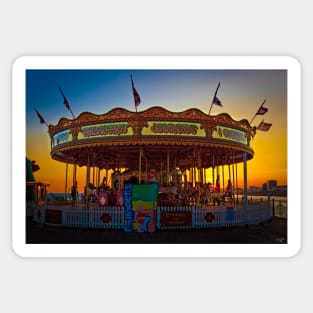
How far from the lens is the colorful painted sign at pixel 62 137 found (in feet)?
29.1

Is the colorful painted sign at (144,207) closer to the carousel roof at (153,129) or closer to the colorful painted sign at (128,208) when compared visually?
the colorful painted sign at (128,208)

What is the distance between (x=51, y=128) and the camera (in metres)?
9.24

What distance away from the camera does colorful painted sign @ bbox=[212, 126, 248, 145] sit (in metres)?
8.34

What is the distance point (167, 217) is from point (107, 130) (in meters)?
2.65

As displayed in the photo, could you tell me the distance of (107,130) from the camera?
808cm

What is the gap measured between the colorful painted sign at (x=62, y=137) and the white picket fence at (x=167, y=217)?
6.42 feet

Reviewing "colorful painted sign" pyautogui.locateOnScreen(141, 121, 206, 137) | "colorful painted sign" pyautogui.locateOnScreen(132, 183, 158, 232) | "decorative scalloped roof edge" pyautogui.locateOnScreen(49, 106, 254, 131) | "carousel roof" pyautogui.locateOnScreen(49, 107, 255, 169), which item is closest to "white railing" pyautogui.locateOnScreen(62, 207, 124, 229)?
"colorful painted sign" pyautogui.locateOnScreen(132, 183, 158, 232)

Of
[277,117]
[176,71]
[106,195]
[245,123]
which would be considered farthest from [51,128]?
[277,117]

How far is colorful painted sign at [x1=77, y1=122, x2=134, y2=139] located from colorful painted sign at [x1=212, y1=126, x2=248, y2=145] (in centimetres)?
224

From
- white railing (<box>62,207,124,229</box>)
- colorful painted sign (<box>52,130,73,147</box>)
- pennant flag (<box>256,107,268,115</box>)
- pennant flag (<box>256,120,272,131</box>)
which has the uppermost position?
pennant flag (<box>256,107,268,115</box>)

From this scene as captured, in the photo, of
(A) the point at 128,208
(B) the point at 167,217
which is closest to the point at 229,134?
(B) the point at 167,217

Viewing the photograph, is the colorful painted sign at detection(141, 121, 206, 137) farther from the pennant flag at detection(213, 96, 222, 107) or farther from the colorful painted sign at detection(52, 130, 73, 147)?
the colorful painted sign at detection(52, 130, 73, 147)

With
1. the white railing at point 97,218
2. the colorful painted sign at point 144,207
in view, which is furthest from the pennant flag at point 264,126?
the white railing at point 97,218
